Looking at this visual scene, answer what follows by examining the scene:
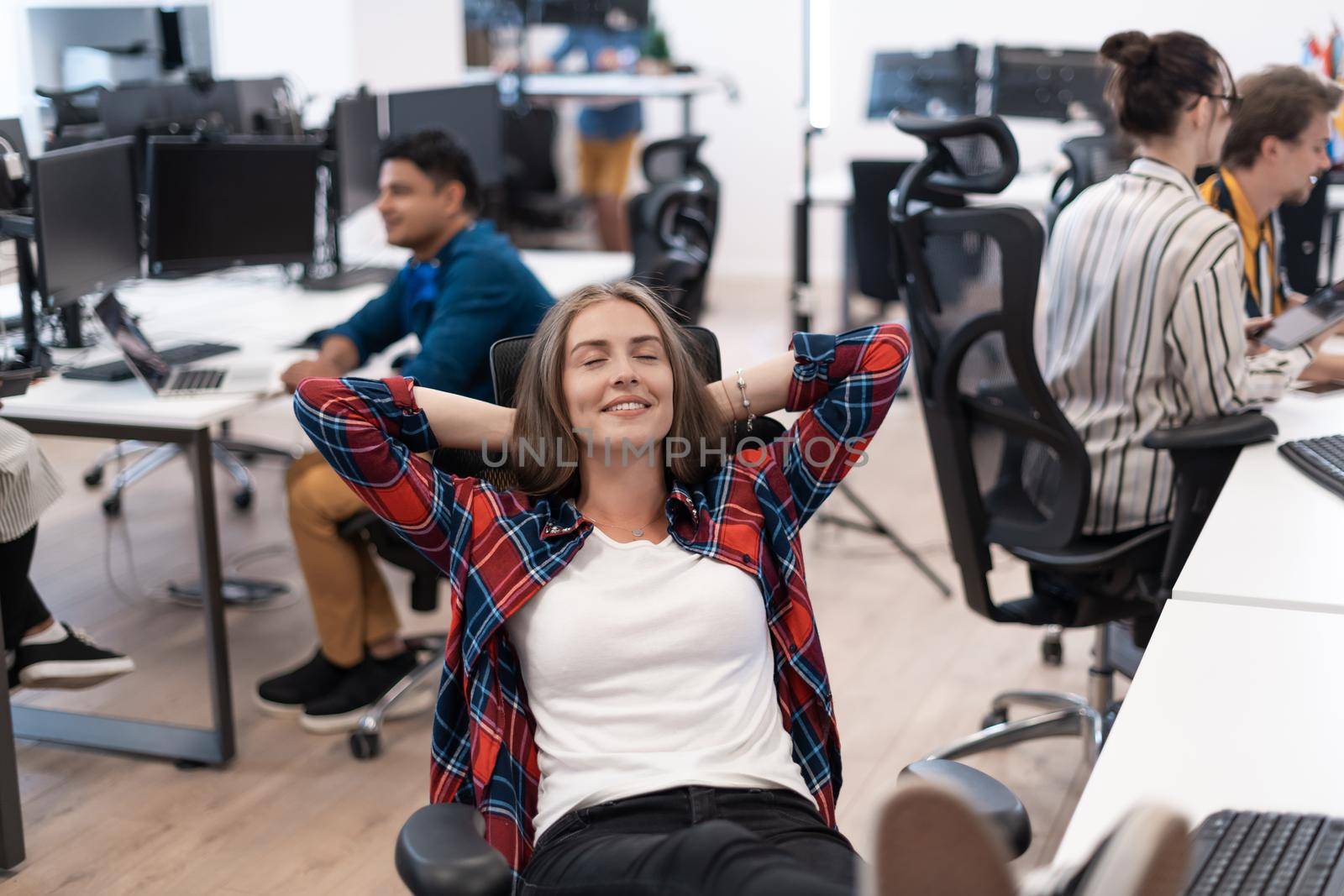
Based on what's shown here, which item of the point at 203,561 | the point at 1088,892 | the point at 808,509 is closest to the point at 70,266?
the point at 203,561

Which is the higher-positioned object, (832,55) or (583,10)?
(583,10)

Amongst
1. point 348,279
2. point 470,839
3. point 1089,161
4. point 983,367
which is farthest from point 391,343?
point 470,839

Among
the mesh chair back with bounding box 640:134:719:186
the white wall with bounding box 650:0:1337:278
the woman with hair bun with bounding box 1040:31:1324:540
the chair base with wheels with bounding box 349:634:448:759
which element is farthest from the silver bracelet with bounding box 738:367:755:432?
the white wall with bounding box 650:0:1337:278

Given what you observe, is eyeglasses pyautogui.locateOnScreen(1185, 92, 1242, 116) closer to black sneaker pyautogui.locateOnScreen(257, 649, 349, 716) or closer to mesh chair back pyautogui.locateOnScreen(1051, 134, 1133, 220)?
mesh chair back pyautogui.locateOnScreen(1051, 134, 1133, 220)

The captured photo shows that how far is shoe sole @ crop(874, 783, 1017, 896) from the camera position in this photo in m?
0.97

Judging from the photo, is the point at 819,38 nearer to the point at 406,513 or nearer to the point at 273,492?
the point at 406,513

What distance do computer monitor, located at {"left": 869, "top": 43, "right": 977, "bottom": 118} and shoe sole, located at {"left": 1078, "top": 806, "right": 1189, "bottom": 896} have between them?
4452mm

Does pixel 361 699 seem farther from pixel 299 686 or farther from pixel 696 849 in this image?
pixel 696 849

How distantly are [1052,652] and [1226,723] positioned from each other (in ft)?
5.76

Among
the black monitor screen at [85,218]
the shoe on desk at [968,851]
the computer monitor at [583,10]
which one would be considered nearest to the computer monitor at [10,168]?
the black monitor screen at [85,218]

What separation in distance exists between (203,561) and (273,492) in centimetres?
178

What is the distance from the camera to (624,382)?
1672mm

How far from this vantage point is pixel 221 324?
3.41 m

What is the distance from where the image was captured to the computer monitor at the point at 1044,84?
493 centimetres
